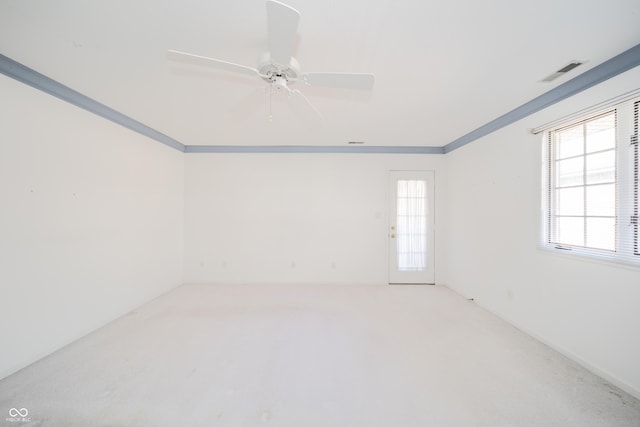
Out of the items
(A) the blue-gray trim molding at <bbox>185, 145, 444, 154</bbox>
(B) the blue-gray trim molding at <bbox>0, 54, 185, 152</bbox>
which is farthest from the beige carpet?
(A) the blue-gray trim molding at <bbox>185, 145, 444, 154</bbox>

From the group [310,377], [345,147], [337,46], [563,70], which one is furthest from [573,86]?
[310,377]

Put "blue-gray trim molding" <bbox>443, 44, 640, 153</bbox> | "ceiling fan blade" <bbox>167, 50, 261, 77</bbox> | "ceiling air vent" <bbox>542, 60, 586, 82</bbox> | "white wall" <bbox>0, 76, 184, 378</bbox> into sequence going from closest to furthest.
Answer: "ceiling fan blade" <bbox>167, 50, 261, 77</bbox> < "blue-gray trim molding" <bbox>443, 44, 640, 153</bbox> < "ceiling air vent" <bbox>542, 60, 586, 82</bbox> < "white wall" <bbox>0, 76, 184, 378</bbox>

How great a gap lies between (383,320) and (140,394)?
7.99 ft

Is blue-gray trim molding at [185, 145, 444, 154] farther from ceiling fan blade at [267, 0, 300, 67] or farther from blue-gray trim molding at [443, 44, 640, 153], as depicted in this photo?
ceiling fan blade at [267, 0, 300, 67]

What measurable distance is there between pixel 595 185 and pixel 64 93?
490cm

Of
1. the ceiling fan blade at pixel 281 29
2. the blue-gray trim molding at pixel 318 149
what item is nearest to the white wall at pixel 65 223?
the blue-gray trim molding at pixel 318 149

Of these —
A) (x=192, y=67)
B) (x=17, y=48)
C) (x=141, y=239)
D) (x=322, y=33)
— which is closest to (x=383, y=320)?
(x=322, y=33)

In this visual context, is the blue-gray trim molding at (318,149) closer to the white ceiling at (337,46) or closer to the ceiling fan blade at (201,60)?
the white ceiling at (337,46)

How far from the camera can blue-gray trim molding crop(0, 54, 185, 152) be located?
1.87 m

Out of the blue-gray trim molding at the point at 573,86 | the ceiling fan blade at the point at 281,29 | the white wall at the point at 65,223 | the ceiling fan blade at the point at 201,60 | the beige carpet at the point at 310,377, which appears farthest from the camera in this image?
the white wall at the point at 65,223

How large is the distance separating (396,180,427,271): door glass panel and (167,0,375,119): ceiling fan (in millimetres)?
3051

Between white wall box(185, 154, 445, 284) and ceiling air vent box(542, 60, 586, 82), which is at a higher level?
ceiling air vent box(542, 60, 586, 82)

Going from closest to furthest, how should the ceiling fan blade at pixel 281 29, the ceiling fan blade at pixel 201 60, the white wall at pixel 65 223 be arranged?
the ceiling fan blade at pixel 281 29 < the ceiling fan blade at pixel 201 60 < the white wall at pixel 65 223

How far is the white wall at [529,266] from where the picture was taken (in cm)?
180
